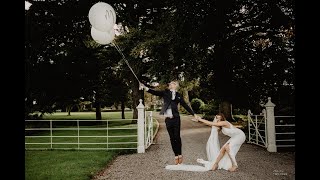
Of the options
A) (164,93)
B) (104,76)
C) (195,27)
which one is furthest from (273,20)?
(104,76)

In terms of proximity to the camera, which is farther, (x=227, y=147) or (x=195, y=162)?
(x=195, y=162)

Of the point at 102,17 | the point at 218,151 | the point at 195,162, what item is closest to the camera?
the point at 102,17

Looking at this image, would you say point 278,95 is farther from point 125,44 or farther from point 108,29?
point 108,29

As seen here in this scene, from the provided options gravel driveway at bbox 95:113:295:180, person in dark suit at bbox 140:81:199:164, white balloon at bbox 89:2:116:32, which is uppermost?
white balloon at bbox 89:2:116:32

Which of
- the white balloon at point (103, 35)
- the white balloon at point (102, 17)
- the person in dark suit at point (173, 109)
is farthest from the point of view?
the person in dark suit at point (173, 109)

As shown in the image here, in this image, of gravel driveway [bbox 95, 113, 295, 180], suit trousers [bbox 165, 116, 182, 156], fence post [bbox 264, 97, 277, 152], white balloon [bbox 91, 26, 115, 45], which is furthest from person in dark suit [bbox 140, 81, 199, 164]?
fence post [bbox 264, 97, 277, 152]

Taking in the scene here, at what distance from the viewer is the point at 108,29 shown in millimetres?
7277

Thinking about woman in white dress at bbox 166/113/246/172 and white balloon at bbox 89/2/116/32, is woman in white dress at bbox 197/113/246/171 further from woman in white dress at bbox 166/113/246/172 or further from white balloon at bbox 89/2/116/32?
white balloon at bbox 89/2/116/32

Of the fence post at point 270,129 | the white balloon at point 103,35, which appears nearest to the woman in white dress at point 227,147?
the white balloon at point 103,35

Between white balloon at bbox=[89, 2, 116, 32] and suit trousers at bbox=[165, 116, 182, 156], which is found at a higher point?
white balloon at bbox=[89, 2, 116, 32]

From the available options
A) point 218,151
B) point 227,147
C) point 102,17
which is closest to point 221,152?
point 227,147

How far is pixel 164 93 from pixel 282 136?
7554 millimetres

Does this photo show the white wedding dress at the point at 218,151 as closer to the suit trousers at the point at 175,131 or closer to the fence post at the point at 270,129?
the suit trousers at the point at 175,131

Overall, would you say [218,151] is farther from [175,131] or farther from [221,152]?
A: [175,131]
